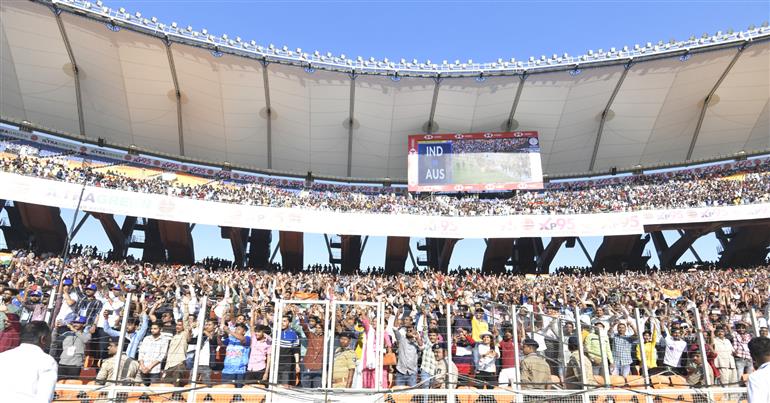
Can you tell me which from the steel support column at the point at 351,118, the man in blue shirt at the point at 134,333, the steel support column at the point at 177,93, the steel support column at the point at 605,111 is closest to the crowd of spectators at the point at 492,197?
the steel support column at the point at 605,111

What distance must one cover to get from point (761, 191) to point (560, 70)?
12100mm

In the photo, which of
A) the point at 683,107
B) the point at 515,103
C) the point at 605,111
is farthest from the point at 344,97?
the point at 683,107

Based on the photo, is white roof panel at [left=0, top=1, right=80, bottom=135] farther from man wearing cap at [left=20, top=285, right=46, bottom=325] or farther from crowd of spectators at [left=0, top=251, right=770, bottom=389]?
man wearing cap at [left=20, top=285, right=46, bottom=325]

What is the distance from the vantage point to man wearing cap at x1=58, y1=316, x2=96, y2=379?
6625 mm

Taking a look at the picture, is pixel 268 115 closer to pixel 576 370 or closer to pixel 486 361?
pixel 486 361

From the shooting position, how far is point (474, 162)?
29562mm

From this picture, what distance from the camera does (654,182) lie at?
30.5 meters

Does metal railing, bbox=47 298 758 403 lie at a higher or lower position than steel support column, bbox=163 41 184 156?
lower

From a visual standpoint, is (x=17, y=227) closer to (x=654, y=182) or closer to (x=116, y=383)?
(x=116, y=383)

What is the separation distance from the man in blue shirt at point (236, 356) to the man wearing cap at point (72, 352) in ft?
6.84

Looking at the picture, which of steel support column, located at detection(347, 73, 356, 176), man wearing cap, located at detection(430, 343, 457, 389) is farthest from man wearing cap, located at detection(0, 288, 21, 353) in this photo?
steel support column, located at detection(347, 73, 356, 176)

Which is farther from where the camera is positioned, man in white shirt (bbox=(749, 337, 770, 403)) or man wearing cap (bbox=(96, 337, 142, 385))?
man wearing cap (bbox=(96, 337, 142, 385))

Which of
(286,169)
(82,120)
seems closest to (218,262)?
(286,169)

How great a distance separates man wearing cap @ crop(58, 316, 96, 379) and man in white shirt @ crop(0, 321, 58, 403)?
395 cm
